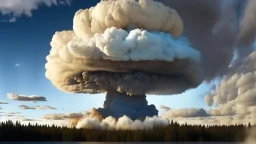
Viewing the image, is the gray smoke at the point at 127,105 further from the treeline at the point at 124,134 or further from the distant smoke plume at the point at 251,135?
the distant smoke plume at the point at 251,135

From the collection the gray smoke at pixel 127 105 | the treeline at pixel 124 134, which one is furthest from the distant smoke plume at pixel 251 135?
the gray smoke at pixel 127 105

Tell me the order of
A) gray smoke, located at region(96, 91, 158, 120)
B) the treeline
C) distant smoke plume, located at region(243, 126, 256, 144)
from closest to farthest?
distant smoke plume, located at region(243, 126, 256, 144)
the treeline
gray smoke, located at region(96, 91, 158, 120)

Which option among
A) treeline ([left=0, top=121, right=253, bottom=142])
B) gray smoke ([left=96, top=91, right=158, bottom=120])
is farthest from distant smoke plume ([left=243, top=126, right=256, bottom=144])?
gray smoke ([left=96, top=91, right=158, bottom=120])

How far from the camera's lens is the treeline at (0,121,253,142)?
17675 centimetres

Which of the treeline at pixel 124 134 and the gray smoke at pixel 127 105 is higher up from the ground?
the gray smoke at pixel 127 105

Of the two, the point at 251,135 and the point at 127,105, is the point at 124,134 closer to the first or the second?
the point at 127,105

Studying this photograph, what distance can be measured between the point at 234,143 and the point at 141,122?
132ft

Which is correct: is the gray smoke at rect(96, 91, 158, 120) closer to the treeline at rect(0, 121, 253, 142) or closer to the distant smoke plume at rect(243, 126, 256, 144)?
the treeline at rect(0, 121, 253, 142)

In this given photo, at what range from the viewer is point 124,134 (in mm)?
182375

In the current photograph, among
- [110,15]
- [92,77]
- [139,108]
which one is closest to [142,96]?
[139,108]

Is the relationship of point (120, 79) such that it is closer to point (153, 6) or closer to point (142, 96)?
point (142, 96)

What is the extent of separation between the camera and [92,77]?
188 metres

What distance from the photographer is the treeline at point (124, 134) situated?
580 ft

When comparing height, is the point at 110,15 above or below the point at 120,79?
above
